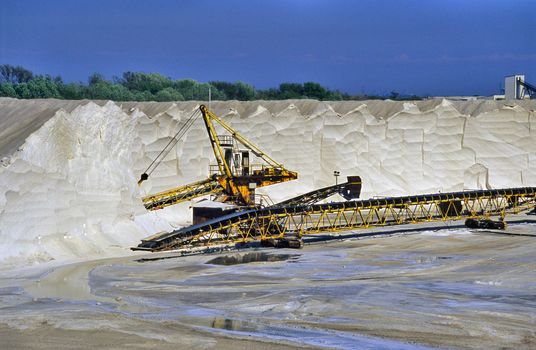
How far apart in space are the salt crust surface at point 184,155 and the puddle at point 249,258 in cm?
361

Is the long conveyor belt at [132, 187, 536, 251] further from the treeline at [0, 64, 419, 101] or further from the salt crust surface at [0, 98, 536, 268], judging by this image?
the treeline at [0, 64, 419, 101]

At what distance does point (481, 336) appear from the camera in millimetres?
21328

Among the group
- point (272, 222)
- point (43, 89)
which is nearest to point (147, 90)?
point (43, 89)

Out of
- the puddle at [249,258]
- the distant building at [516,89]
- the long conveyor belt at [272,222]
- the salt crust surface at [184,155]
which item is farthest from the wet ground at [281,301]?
the distant building at [516,89]

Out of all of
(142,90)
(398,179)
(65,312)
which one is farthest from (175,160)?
(142,90)

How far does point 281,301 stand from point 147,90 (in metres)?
69.6

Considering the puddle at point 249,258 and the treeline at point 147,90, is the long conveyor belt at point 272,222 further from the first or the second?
the treeline at point 147,90

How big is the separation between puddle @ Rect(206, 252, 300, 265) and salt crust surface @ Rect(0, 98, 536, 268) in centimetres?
361

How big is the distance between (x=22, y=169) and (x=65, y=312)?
10918mm

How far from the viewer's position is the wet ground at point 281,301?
20.9 meters

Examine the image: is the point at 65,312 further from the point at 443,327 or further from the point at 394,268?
the point at 394,268

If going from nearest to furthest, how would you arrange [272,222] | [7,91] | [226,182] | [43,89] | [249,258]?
[249,258] < [272,222] < [226,182] < [7,91] < [43,89]

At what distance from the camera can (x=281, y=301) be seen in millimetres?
25078

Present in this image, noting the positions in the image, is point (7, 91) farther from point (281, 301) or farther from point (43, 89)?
point (281, 301)
